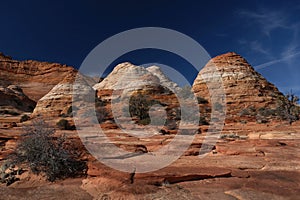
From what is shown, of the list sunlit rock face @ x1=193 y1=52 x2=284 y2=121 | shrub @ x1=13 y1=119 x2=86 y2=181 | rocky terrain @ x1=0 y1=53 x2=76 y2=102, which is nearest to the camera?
shrub @ x1=13 y1=119 x2=86 y2=181

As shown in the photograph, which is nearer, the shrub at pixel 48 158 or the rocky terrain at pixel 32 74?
the shrub at pixel 48 158

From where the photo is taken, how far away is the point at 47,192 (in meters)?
4.84

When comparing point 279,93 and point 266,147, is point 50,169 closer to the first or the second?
point 266,147

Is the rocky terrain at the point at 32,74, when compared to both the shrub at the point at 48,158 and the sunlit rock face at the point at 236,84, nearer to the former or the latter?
the sunlit rock face at the point at 236,84

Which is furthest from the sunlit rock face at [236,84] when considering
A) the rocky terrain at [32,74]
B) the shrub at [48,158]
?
the rocky terrain at [32,74]

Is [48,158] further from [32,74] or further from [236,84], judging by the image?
[32,74]

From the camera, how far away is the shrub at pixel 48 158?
5812mm

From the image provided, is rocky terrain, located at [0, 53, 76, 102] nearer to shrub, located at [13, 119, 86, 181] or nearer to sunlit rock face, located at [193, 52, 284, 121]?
sunlit rock face, located at [193, 52, 284, 121]

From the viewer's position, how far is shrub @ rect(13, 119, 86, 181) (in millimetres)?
5812

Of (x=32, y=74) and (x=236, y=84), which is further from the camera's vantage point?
(x=32, y=74)

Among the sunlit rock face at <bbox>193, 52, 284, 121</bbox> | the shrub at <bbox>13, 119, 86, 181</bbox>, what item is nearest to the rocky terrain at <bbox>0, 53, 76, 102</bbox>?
the sunlit rock face at <bbox>193, 52, 284, 121</bbox>

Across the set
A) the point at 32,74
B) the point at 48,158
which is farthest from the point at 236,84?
the point at 32,74

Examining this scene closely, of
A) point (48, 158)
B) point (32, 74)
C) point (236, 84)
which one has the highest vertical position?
point (32, 74)

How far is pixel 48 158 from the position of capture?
6008 millimetres
